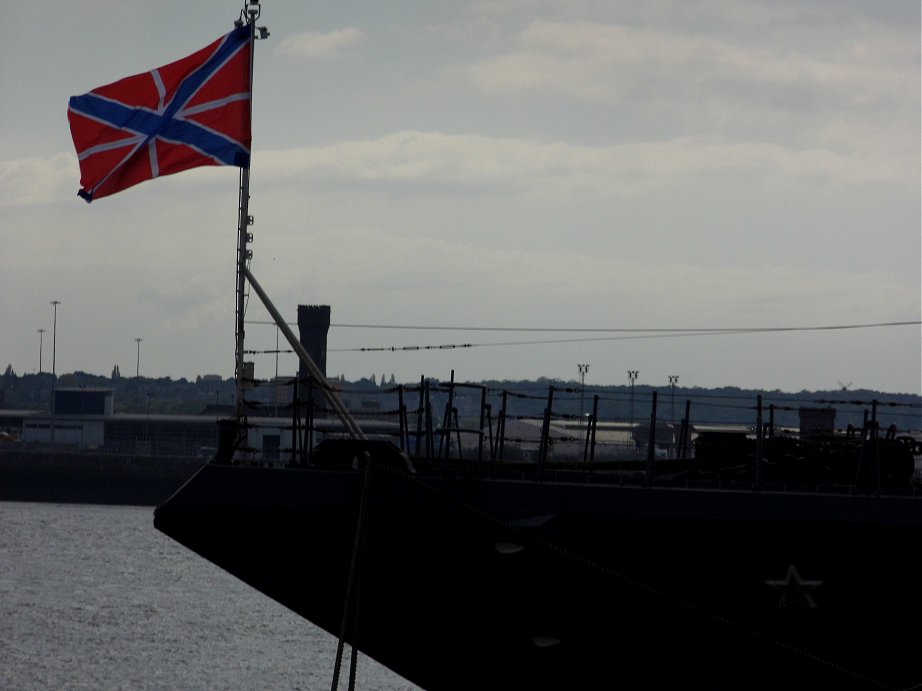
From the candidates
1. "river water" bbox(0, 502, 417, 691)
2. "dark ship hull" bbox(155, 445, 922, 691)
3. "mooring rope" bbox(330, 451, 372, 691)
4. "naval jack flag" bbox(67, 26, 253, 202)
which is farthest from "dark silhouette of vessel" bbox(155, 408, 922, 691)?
"river water" bbox(0, 502, 417, 691)

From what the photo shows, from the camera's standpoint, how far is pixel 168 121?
16.3m

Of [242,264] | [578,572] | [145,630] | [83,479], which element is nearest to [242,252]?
[242,264]

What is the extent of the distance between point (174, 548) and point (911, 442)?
58.6 m

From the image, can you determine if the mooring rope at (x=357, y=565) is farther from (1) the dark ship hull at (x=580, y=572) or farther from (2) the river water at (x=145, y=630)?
(2) the river water at (x=145, y=630)

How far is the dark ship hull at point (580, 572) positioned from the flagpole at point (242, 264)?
1.20 meters

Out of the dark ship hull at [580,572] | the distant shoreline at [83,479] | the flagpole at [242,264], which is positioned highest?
the flagpole at [242,264]

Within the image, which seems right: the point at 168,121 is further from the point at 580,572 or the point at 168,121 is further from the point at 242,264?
the point at 580,572

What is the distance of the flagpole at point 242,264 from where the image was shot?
52.0ft

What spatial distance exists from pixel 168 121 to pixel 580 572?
6.76 m

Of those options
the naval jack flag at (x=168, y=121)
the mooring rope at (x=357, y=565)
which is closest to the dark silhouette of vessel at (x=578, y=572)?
the mooring rope at (x=357, y=565)

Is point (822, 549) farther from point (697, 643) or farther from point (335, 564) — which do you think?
point (335, 564)

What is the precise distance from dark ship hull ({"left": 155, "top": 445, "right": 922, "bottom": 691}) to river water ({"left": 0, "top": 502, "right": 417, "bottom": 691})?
15.4 meters

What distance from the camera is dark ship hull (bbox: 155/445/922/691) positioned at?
1441 cm

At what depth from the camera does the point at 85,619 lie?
4028 cm
